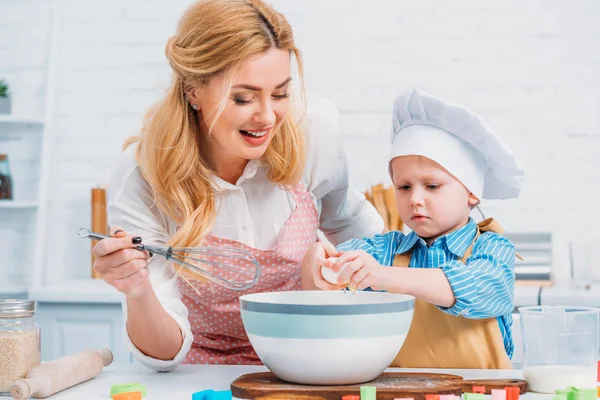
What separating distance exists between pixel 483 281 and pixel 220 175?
606mm

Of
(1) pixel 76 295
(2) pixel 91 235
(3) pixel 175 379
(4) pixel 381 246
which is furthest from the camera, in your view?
(1) pixel 76 295

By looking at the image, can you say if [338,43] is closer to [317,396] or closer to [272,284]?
[272,284]

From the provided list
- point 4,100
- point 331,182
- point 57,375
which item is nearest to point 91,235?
point 57,375

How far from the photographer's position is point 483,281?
4.30 feet

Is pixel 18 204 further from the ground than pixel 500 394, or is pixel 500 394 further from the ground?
pixel 18 204

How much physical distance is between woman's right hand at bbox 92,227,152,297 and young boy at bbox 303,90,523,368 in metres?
0.29

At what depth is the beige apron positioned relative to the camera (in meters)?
1.37

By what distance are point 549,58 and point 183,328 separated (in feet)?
7.16

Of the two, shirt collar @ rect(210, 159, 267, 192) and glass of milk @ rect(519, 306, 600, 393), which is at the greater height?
shirt collar @ rect(210, 159, 267, 192)

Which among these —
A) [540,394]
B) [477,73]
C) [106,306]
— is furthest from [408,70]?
[540,394]

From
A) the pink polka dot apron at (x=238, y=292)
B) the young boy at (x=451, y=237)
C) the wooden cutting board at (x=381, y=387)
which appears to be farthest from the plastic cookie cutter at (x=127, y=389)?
the pink polka dot apron at (x=238, y=292)

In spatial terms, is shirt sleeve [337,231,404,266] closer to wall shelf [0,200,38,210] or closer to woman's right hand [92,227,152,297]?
woman's right hand [92,227,152,297]

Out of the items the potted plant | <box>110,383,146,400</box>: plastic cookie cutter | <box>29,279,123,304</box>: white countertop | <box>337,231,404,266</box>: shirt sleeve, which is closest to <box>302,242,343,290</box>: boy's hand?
<box>337,231,404,266</box>: shirt sleeve

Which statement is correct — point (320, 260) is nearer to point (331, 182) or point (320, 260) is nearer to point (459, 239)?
point (459, 239)
